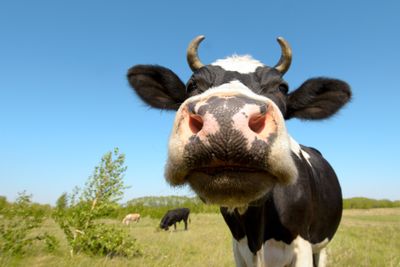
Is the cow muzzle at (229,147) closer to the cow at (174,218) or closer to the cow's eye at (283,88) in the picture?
the cow's eye at (283,88)

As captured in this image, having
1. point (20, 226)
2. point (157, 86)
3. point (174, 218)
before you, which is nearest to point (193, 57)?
point (157, 86)

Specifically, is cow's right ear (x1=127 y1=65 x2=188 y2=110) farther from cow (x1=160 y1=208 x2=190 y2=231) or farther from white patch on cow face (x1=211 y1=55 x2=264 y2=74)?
cow (x1=160 y1=208 x2=190 y2=231)

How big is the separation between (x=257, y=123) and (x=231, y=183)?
410mm

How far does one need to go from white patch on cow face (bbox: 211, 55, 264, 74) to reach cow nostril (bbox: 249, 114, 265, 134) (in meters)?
1.58

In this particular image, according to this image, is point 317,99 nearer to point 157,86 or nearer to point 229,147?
point 157,86

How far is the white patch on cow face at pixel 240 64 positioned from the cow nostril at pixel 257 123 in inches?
62.2

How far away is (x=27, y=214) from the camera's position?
6.77 m

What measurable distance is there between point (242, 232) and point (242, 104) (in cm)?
257

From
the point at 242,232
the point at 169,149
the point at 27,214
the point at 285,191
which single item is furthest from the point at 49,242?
the point at 169,149

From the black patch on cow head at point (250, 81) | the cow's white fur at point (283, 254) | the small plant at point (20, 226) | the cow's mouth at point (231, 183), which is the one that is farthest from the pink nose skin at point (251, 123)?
the small plant at point (20, 226)

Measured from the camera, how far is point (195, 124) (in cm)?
207

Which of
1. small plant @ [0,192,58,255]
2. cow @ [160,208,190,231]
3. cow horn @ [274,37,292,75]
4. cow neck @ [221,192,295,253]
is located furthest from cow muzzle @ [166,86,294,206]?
cow @ [160,208,190,231]

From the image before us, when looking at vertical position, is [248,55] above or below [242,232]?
above

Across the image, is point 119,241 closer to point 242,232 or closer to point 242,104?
point 242,232
